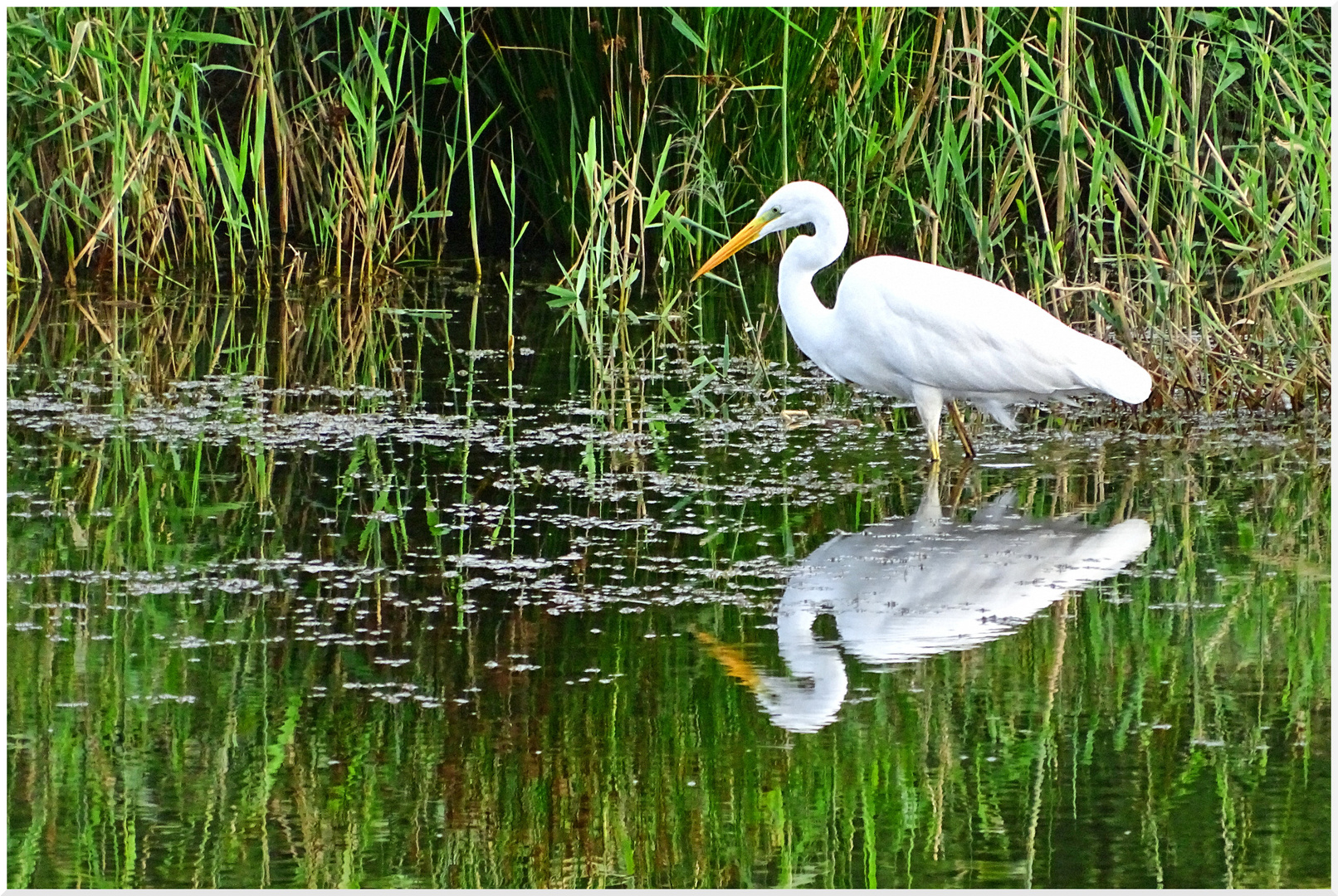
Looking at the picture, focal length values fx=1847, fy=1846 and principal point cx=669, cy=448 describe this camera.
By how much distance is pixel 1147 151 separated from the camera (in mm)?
5652

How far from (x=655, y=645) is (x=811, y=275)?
227 centimetres

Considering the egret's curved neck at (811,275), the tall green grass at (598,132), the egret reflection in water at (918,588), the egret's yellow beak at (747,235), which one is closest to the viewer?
the egret reflection in water at (918,588)

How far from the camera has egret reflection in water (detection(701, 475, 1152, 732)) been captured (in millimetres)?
3641

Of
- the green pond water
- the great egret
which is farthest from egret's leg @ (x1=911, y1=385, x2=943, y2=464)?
the green pond water

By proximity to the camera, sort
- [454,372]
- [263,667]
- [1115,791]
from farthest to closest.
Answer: [454,372]
[263,667]
[1115,791]

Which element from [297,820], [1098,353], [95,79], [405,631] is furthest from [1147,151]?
[95,79]

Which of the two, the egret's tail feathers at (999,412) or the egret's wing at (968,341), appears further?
the egret's tail feathers at (999,412)

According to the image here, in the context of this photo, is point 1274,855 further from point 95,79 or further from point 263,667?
point 95,79

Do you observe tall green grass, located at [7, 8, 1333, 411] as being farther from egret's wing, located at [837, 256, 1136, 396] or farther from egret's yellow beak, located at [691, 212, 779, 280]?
egret's wing, located at [837, 256, 1136, 396]

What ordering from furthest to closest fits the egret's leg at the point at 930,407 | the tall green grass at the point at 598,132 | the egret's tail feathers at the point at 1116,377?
1. the tall green grass at the point at 598,132
2. the egret's leg at the point at 930,407
3. the egret's tail feathers at the point at 1116,377

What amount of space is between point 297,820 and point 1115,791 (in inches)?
54.2

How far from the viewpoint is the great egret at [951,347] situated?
5.35m

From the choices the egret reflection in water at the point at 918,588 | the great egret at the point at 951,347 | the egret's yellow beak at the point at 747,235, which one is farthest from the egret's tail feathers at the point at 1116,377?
the egret's yellow beak at the point at 747,235

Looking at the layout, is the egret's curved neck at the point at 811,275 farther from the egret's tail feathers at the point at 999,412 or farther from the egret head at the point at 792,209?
the egret's tail feathers at the point at 999,412
